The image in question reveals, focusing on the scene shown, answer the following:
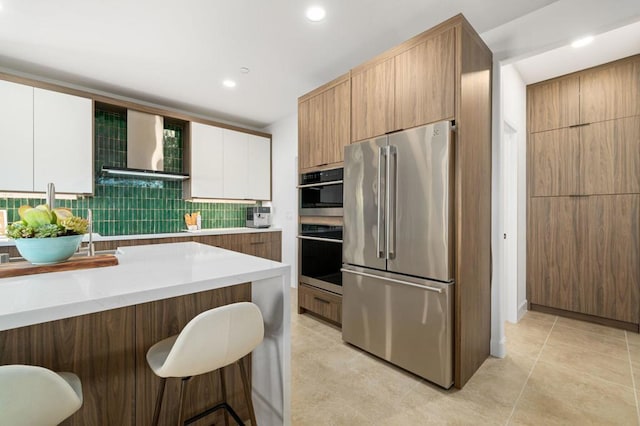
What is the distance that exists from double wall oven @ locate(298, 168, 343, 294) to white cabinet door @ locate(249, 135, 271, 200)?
167cm

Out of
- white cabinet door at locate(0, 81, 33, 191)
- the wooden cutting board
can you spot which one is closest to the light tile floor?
the wooden cutting board

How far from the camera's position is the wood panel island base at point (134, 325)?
2.99 ft

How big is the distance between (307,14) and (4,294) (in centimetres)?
231

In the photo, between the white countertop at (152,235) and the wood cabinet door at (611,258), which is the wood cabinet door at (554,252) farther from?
the white countertop at (152,235)

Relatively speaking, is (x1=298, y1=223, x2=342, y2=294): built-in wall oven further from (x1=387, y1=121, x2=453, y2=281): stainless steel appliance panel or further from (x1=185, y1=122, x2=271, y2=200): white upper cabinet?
(x1=185, y1=122, x2=271, y2=200): white upper cabinet

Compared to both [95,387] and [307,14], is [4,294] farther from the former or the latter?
[307,14]

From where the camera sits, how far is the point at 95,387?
3.77 feet

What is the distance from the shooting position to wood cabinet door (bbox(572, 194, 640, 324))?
274cm

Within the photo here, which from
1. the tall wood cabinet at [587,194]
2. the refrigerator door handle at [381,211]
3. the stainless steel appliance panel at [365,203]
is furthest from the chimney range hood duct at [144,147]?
the tall wood cabinet at [587,194]

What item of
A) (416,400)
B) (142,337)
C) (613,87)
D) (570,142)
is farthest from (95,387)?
(613,87)

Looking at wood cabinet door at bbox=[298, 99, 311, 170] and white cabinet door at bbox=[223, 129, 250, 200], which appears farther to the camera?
white cabinet door at bbox=[223, 129, 250, 200]

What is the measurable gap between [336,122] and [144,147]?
2511 mm

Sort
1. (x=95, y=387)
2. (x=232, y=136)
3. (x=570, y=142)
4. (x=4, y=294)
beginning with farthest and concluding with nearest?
(x=232, y=136) < (x=570, y=142) < (x=95, y=387) < (x=4, y=294)

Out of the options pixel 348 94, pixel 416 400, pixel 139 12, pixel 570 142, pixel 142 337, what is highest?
pixel 139 12
